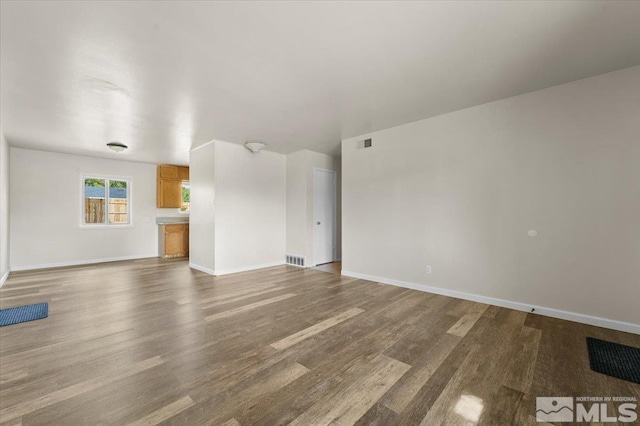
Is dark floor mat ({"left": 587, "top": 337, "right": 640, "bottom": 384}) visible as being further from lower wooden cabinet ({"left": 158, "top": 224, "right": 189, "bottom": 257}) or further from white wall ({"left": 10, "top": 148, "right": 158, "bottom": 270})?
white wall ({"left": 10, "top": 148, "right": 158, "bottom": 270})

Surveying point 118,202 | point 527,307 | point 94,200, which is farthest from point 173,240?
point 527,307

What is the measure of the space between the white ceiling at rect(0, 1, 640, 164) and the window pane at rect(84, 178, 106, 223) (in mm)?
2849

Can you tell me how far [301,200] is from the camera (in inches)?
240

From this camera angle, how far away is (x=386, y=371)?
2051mm

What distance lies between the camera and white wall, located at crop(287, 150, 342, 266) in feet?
19.8

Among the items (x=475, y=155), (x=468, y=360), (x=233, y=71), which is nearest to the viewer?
(x=468, y=360)

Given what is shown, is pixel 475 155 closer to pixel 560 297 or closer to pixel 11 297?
pixel 560 297

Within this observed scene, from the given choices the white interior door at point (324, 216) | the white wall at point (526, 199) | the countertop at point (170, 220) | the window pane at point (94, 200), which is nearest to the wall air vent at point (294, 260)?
the white interior door at point (324, 216)

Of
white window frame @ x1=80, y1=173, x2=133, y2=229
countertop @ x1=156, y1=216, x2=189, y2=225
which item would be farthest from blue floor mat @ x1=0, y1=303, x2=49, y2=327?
countertop @ x1=156, y1=216, x2=189, y2=225

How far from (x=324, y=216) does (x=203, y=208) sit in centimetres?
267

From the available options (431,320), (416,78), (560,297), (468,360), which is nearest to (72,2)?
(416,78)

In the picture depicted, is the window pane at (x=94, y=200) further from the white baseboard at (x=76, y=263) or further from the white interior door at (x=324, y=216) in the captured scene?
the white interior door at (x=324, y=216)

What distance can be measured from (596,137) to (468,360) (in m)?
2.72

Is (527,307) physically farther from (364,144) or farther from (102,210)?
(102,210)
